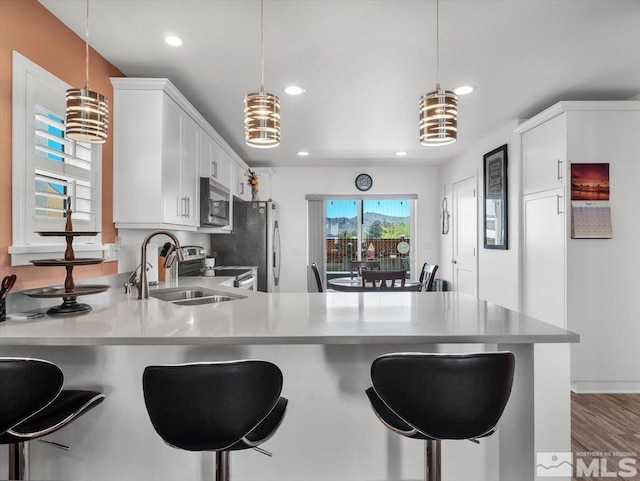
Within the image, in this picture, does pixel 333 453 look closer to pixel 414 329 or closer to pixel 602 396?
pixel 414 329

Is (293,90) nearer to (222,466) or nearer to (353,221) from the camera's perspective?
(222,466)

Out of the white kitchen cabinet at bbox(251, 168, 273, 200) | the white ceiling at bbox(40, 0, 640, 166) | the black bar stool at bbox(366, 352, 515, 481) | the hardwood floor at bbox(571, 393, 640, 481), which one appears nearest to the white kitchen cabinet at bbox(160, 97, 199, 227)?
the white ceiling at bbox(40, 0, 640, 166)

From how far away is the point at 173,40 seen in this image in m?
2.37

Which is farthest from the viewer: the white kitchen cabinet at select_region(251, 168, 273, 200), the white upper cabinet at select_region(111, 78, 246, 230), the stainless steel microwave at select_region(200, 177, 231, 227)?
the white kitchen cabinet at select_region(251, 168, 273, 200)

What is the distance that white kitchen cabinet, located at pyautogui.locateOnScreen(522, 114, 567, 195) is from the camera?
3.35m

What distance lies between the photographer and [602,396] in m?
3.20

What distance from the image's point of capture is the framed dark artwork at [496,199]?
4227 millimetres

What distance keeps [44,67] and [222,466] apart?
85.7 inches

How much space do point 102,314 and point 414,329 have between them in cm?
140

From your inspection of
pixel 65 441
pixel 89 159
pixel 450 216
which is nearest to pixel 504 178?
pixel 450 216

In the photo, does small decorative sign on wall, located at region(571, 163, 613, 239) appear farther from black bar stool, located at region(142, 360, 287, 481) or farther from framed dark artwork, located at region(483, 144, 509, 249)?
black bar stool, located at region(142, 360, 287, 481)

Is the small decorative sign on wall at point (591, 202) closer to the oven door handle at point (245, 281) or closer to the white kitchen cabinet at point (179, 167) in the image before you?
the oven door handle at point (245, 281)

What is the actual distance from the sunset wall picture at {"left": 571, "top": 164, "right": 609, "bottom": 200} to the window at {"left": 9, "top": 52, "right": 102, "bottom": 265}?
12.3 feet

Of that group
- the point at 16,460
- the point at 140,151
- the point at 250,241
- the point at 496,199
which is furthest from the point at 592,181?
the point at 16,460
